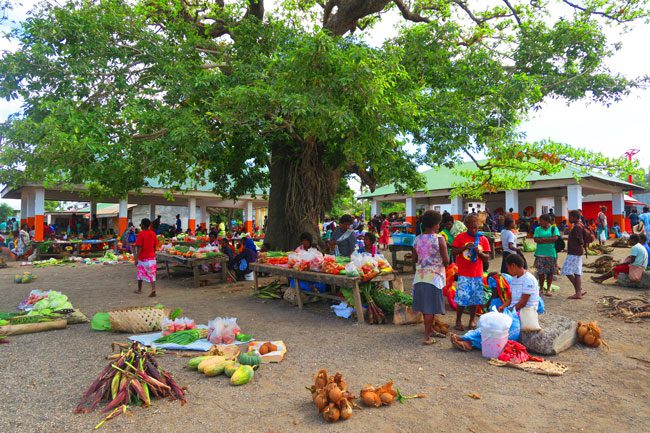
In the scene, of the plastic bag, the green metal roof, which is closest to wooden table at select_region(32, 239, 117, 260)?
the green metal roof

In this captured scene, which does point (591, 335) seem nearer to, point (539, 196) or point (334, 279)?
point (334, 279)

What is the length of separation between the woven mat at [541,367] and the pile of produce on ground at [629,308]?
2801 millimetres

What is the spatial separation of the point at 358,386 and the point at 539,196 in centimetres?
2457

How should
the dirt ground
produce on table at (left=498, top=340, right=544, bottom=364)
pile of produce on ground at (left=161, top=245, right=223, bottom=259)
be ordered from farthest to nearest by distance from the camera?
1. pile of produce on ground at (left=161, top=245, right=223, bottom=259)
2. produce on table at (left=498, top=340, right=544, bottom=364)
3. the dirt ground

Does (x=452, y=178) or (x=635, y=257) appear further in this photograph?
(x=452, y=178)

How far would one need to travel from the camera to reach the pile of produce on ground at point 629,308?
20.7 ft

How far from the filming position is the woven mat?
4191 millimetres

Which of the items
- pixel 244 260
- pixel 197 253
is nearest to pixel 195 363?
pixel 197 253

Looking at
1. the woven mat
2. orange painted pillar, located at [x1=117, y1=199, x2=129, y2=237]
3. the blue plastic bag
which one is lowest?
the woven mat

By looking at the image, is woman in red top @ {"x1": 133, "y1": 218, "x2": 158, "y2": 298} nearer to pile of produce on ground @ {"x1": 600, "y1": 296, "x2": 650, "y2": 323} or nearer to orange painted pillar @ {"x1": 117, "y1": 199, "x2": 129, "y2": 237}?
pile of produce on ground @ {"x1": 600, "y1": 296, "x2": 650, "y2": 323}

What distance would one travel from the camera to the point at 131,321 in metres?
5.93

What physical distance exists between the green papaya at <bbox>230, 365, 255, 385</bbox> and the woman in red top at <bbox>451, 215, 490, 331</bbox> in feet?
10.0

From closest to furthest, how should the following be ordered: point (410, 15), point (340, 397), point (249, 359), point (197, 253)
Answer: point (340, 397)
point (249, 359)
point (197, 253)
point (410, 15)

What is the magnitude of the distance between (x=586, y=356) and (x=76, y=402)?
17.2ft
